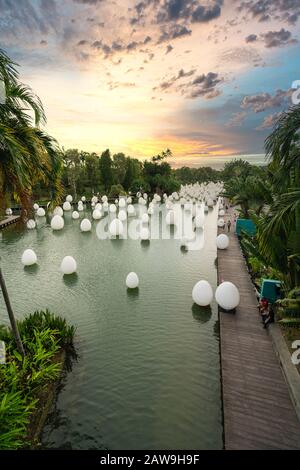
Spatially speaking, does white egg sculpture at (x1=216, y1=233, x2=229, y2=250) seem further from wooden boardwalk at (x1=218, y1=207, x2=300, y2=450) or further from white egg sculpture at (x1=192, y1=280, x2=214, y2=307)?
wooden boardwalk at (x1=218, y1=207, x2=300, y2=450)

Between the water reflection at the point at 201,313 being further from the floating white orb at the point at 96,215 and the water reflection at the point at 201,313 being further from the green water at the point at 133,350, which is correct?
the floating white orb at the point at 96,215

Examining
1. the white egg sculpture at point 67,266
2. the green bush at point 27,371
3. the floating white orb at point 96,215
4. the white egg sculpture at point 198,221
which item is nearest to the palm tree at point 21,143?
the green bush at point 27,371

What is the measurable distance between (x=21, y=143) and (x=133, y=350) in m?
8.16

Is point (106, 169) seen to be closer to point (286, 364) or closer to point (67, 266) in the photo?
point (67, 266)

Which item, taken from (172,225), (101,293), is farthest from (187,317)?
(172,225)

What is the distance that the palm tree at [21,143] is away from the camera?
20.9 ft

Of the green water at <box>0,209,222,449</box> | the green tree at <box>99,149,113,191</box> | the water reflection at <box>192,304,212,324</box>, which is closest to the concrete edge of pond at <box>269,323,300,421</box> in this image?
the green water at <box>0,209,222,449</box>

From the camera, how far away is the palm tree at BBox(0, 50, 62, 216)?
251 inches

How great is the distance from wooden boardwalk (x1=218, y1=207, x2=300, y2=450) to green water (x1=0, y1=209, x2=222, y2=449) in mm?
722

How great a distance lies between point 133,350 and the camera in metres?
11.0

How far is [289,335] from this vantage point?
10352mm

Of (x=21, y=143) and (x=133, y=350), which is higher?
(x=21, y=143)

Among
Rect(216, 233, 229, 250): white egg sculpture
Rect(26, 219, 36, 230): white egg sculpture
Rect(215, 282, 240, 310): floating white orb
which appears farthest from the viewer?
Rect(26, 219, 36, 230): white egg sculpture

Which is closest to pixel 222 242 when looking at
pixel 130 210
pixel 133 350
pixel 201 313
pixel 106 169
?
pixel 201 313
